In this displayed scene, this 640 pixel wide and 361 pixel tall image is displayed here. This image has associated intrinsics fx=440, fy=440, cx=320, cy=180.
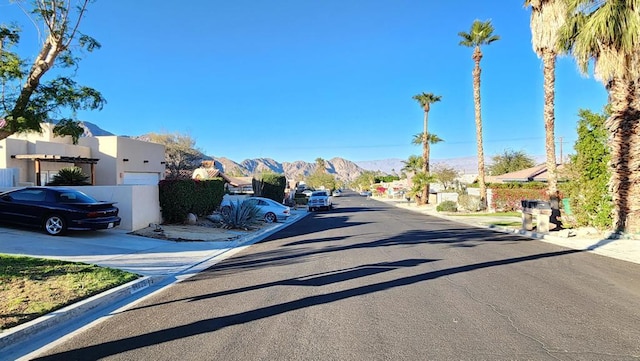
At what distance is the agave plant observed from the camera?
19719 millimetres

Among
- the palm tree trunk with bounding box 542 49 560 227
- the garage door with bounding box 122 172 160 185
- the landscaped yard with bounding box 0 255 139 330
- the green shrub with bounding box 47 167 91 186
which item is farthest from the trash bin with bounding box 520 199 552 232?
the garage door with bounding box 122 172 160 185

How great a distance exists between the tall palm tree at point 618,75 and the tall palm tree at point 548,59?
355cm

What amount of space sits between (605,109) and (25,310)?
19944 mm

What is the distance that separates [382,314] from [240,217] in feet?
46.5

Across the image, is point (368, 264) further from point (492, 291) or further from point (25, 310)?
point (25, 310)

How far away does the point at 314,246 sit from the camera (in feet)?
46.1

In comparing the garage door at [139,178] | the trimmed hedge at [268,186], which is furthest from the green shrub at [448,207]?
the garage door at [139,178]

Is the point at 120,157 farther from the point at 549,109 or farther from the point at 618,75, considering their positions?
the point at 618,75

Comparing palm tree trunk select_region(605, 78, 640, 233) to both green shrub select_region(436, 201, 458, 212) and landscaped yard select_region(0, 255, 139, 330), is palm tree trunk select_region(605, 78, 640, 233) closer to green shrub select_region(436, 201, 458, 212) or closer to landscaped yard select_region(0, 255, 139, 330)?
landscaped yard select_region(0, 255, 139, 330)

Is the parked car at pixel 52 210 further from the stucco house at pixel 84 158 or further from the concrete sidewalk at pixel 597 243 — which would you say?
the concrete sidewalk at pixel 597 243

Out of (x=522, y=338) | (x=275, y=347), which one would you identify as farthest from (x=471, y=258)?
(x=275, y=347)

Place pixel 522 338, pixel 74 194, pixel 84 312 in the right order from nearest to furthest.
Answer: pixel 522 338
pixel 84 312
pixel 74 194

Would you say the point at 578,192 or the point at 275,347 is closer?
the point at 275,347

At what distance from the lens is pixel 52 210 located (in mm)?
13164
